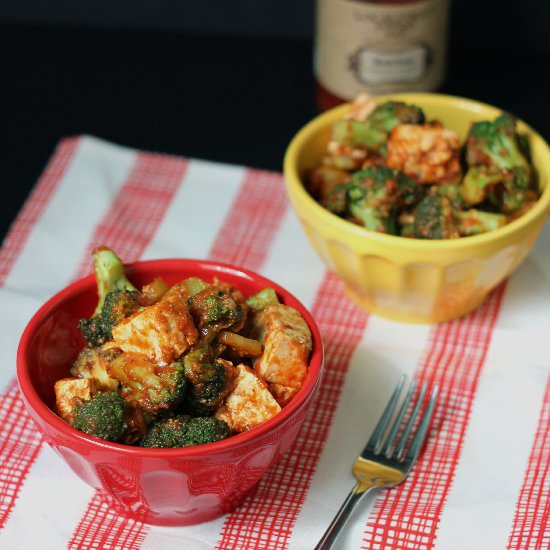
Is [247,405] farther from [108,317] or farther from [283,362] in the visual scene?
[108,317]

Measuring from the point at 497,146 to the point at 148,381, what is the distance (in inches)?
28.8

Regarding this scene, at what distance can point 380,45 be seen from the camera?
2.12 metres

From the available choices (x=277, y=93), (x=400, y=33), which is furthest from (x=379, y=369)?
(x=277, y=93)

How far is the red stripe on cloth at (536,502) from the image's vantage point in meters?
1.40

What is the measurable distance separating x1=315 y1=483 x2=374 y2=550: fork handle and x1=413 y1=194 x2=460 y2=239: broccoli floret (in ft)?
1.33

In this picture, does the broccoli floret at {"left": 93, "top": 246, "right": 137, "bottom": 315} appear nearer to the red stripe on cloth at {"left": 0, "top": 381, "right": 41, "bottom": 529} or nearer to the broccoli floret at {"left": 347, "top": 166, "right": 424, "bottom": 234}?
the red stripe on cloth at {"left": 0, "top": 381, "right": 41, "bottom": 529}

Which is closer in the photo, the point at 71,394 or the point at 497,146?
the point at 71,394

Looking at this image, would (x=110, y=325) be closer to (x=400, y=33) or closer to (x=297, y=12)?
(x=400, y=33)

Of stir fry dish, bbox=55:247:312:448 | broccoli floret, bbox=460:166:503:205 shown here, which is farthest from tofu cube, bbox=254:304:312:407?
broccoli floret, bbox=460:166:503:205

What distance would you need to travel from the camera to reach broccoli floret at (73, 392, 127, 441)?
126 centimetres

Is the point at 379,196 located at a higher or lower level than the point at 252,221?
higher

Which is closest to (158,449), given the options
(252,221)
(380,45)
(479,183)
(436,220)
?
(436,220)

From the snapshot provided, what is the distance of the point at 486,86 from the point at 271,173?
0.69 meters

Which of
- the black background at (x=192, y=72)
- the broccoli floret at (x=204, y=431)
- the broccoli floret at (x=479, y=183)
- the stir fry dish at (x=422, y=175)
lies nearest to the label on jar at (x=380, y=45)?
the black background at (x=192, y=72)
